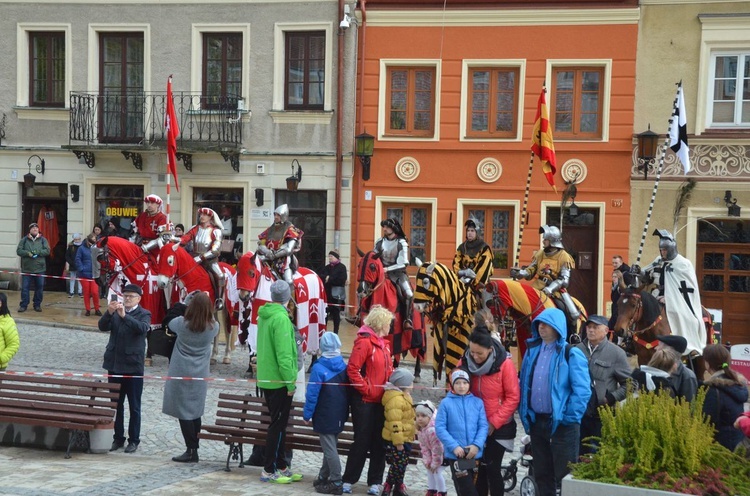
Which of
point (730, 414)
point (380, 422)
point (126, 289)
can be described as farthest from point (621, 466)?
point (126, 289)

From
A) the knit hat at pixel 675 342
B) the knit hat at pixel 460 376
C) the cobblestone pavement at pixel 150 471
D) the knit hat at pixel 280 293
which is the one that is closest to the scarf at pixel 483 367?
the knit hat at pixel 460 376

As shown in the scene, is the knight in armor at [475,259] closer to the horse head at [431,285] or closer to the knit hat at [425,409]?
the horse head at [431,285]

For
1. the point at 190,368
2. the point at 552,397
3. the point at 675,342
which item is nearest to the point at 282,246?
the point at 190,368

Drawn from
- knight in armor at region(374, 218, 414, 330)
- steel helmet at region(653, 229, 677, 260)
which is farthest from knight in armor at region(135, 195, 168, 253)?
steel helmet at region(653, 229, 677, 260)

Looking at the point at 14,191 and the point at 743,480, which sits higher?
the point at 14,191

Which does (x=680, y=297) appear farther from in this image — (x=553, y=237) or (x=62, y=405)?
(x=62, y=405)

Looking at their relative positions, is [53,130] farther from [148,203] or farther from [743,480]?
[743,480]

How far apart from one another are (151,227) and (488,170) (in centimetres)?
901

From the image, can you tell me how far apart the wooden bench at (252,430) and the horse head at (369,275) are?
13.6 ft

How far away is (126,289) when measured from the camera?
10.7 meters

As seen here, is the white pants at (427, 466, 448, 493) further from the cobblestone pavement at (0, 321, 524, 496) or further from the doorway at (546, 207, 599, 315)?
the doorway at (546, 207, 599, 315)

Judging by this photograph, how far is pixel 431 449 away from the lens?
846 centimetres

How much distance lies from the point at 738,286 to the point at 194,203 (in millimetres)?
12363

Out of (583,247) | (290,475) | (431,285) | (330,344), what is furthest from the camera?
(583,247)
